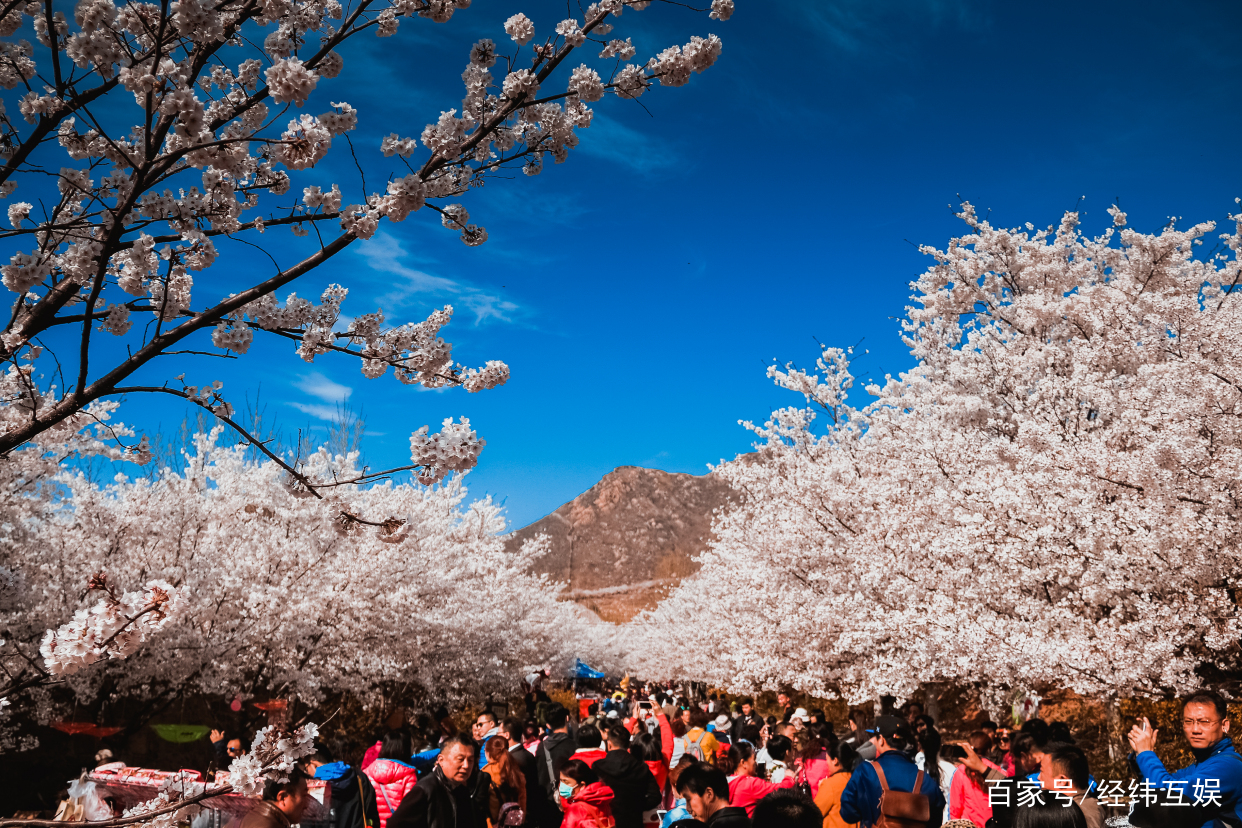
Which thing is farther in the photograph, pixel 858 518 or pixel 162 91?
pixel 858 518

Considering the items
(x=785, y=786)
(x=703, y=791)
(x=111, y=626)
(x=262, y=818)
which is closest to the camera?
(x=111, y=626)

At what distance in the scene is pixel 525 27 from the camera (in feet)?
9.75

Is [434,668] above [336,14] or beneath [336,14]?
beneath

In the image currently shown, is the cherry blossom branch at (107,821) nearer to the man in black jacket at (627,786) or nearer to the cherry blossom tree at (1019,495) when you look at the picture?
the man in black jacket at (627,786)

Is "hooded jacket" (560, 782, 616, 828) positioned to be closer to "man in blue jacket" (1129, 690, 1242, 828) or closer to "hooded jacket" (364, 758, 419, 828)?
"hooded jacket" (364, 758, 419, 828)

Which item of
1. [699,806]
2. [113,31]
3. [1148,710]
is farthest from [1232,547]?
[113,31]

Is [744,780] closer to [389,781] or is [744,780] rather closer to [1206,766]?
[389,781]

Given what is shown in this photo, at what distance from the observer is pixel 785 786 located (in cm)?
525

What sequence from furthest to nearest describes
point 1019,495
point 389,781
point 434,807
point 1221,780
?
point 1019,495
point 389,781
point 434,807
point 1221,780

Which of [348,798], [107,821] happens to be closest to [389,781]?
[348,798]

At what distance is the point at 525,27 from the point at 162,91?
139cm

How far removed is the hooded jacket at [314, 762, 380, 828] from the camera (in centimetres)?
469

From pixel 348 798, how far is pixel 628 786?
195 cm

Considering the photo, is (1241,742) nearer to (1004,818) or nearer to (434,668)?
(1004,818)
